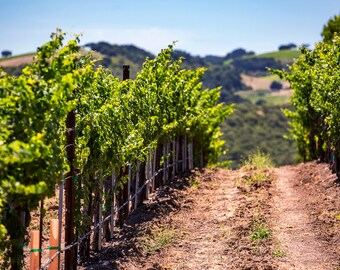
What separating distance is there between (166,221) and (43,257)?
3.72 m

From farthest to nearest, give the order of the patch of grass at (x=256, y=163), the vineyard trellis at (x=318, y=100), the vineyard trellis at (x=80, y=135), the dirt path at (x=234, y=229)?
the patch of grass at (x=256, y=163)
the vineyard trellis at (x=318, y=100)
the dirt path at (x=234, y=229)
the vineyard trellis at (x=80, y=135)

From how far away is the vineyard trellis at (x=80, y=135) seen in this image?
23.1 ft

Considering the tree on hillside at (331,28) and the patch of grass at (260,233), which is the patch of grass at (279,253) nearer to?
the patch of grass at (260,233)

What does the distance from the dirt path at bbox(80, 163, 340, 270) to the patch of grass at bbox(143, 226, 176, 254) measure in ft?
0.07

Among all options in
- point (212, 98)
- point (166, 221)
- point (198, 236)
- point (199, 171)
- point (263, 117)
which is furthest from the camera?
point (263, 117)

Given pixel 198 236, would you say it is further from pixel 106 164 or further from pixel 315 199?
pixel 315 199

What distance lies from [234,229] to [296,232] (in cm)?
145

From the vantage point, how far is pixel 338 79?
1647 cm

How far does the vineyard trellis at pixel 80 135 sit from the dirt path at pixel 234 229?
0.76 metres

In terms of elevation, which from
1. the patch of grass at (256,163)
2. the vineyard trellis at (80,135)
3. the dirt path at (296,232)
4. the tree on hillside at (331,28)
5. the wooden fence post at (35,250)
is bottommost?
the dirt path at (296,232)

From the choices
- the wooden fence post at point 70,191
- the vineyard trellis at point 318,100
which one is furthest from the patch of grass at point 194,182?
the wooden fence post at point 70,191

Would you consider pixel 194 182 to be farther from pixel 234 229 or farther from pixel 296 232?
pixel 296 232

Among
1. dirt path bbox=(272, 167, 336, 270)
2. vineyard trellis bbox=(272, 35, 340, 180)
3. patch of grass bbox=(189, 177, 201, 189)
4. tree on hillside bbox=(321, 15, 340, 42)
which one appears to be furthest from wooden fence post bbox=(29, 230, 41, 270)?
tree on hillside bbox=(321, 15, 340, 42)

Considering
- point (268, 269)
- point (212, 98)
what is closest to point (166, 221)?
point (268, 269)
